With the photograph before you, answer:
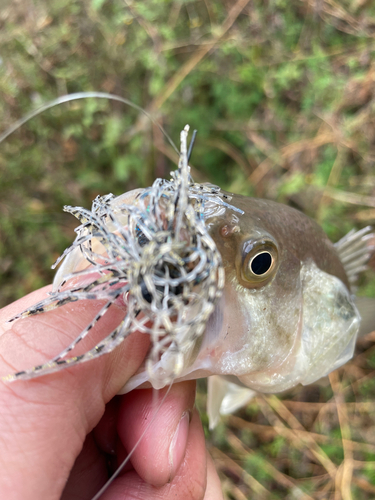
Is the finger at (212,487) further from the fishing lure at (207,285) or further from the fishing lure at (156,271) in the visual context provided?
the fishing lure at (156,271)

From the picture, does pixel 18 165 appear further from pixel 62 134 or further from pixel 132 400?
pixel 132 400

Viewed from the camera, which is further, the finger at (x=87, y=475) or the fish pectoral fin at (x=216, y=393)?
the fish pectoral fin at (x=216, y=393)

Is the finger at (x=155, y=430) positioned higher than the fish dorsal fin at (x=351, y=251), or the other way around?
the finger at (x=155, y=430)

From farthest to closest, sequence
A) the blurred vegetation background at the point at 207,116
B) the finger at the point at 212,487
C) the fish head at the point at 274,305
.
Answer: the blurred vegetation background at the point at 207,116 < the finger at the point at 212,487 < the fish head at the point at 274,305

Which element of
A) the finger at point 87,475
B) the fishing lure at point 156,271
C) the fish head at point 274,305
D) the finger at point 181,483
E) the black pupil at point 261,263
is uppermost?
the fishing lure at point 156,271

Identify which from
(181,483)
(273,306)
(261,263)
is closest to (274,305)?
(273,306)

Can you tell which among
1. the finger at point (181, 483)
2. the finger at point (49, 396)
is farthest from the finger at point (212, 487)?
the finger at point (49, 396)

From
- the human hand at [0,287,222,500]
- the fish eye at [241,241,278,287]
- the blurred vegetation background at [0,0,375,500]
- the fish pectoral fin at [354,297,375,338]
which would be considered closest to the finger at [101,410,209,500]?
the human hand at [0,287,222,500]
